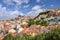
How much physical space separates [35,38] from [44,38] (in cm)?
177

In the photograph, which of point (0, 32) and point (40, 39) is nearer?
point (40, 39)

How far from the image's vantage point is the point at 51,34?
75.3ft

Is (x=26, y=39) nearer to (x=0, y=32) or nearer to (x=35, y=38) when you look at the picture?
(x=35, y=38)

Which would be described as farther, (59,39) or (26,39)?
(26,39)

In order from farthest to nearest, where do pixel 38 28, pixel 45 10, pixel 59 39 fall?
pixel 45 10 < pixel 38 28 < pixel 59 39

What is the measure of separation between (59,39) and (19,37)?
771 centimetres

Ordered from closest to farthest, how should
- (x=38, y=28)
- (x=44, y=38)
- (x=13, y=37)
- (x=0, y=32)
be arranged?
(x=44, y=38) → (x=13, y=37) → (x=38, y=28) → (x=0, y=32)

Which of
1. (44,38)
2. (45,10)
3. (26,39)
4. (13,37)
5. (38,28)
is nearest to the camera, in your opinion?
(44,38)

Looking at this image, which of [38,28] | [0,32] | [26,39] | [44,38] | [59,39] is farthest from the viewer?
[0,32]

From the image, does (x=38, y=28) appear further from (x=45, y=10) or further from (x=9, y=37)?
(x=45, y=10)

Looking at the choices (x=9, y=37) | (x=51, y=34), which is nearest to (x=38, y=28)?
(x=9, y=37)

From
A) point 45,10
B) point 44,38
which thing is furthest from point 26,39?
point 45,10

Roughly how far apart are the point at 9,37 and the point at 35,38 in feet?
17.1

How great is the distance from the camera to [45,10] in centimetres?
5750
